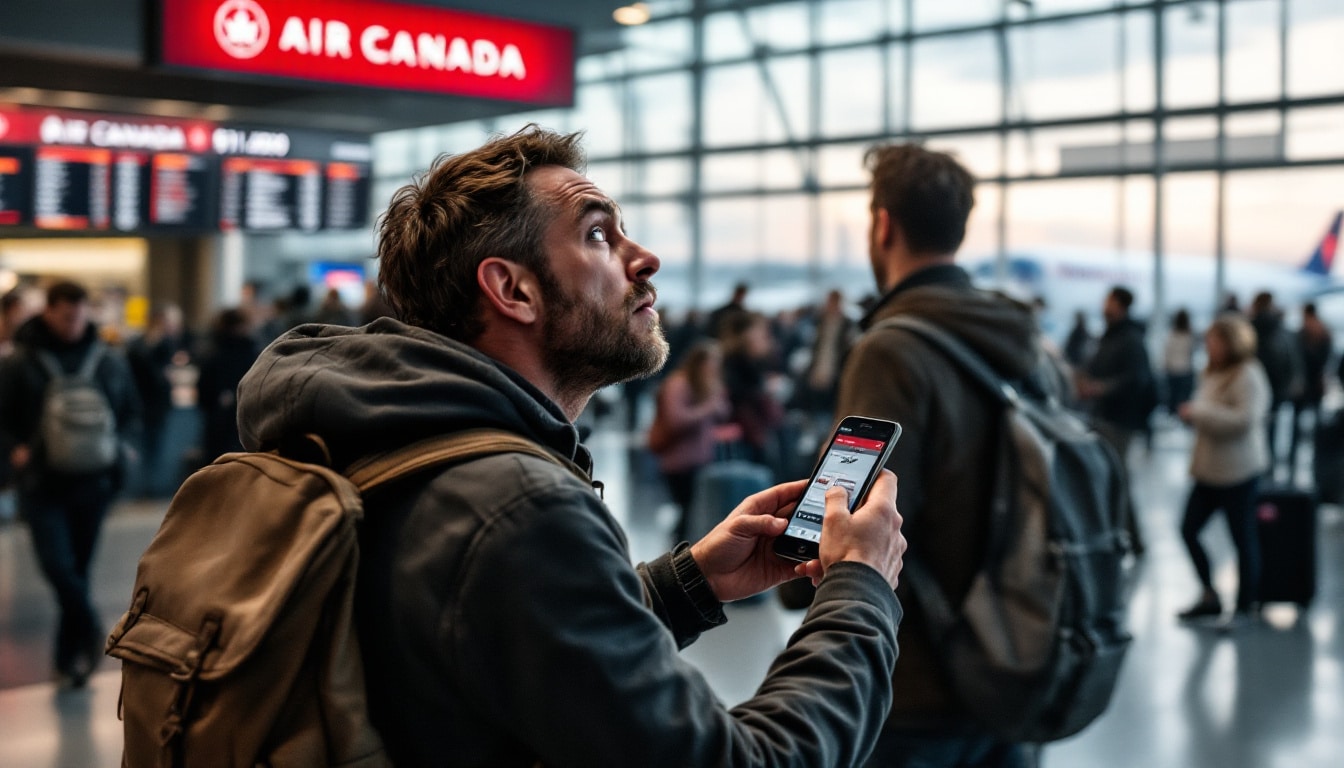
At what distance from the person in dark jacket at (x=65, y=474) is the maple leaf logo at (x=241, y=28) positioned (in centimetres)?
175

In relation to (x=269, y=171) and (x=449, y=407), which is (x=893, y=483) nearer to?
(x=449, y=407)

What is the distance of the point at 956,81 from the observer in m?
16.7

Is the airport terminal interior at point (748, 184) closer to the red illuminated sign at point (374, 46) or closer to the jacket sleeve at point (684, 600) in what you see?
the red illuminated sign at point (374, 46)

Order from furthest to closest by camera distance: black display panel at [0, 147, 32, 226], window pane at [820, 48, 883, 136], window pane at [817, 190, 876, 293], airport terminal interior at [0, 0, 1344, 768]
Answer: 1. window pane at [817, 190, 876, 293]
2. window pane at [820, 48, 883, 136]
3. black display panel at [0, 147, 32, 226]
4. airport terminal interior at [0, 0, 1344, 768]

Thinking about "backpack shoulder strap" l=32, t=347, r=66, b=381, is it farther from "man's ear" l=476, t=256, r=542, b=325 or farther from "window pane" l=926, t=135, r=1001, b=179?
"window pane" l=926, t=135, r=1001, b=179

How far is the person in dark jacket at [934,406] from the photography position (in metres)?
2.35

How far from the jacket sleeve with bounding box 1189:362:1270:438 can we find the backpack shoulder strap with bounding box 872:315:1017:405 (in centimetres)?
445

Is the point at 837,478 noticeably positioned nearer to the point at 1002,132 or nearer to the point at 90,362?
the point at 90,362

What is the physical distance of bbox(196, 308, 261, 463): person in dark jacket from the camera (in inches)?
312

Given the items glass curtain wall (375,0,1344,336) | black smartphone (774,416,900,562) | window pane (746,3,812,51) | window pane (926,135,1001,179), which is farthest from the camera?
window pane (746,3,812,51)

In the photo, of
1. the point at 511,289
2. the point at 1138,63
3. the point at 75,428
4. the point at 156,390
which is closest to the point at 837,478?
A: the point at 511,289

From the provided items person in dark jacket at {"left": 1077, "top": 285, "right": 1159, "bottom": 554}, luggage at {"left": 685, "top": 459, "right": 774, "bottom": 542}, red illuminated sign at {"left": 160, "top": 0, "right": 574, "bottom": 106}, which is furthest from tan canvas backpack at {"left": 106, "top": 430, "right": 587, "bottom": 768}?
person in dark jacket at {"left": 1077, "top": 285, "right": 1159, "bottom": 554}

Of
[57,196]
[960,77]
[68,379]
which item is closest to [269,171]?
[57,196]

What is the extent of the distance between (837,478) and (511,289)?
1.59 ft
